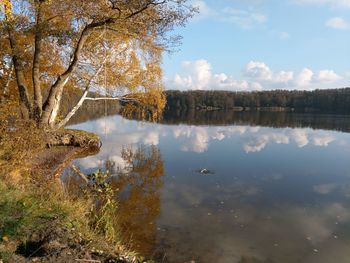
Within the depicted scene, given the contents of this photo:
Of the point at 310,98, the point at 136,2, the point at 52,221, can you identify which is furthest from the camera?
the point at 310,98

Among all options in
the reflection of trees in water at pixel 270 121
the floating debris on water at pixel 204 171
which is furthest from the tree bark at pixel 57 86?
the reflection of trees in water at pixel 270 121

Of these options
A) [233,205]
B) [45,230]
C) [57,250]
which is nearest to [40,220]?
[45,230]

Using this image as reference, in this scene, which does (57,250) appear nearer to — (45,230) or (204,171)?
(45,230)

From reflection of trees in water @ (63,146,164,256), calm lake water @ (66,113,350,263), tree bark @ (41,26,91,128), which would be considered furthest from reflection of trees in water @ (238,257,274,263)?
tree bark @ (41,26,91,128)

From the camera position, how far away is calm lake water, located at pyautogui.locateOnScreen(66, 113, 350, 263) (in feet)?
28.1

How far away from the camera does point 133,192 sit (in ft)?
42.5

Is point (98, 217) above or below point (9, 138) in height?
below

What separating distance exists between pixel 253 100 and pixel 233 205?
437 feet

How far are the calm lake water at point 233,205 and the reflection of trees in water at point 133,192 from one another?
1.2 inches

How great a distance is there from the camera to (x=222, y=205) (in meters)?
11.9

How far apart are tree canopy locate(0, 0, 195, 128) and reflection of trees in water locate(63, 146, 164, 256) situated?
4.65 meters

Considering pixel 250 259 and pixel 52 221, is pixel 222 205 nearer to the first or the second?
pixel 250 259

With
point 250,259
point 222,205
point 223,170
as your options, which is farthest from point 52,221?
point 223,170

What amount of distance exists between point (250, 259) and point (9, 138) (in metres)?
7.31
